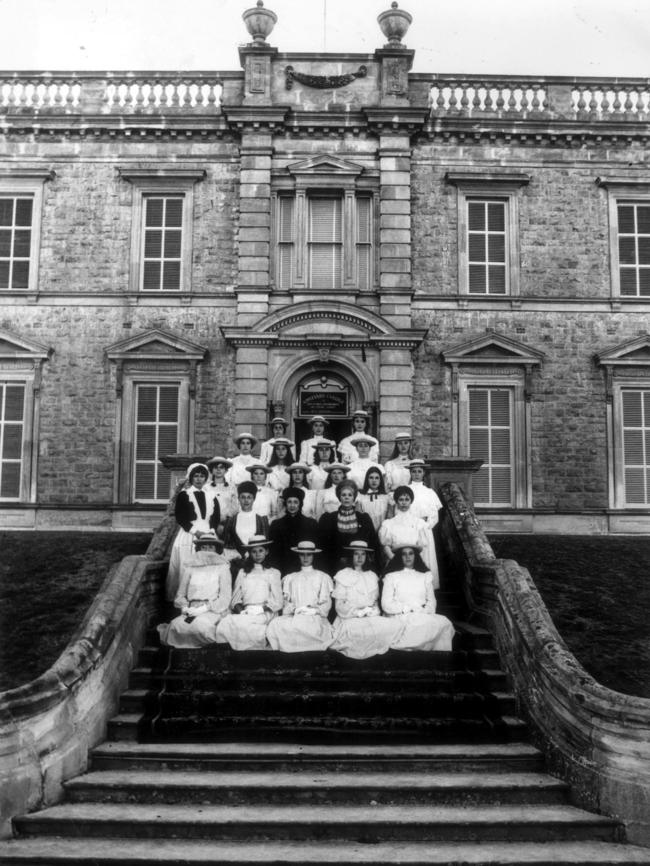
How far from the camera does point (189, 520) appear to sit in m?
10.6

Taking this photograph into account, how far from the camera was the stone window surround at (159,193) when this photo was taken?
19.2 meters

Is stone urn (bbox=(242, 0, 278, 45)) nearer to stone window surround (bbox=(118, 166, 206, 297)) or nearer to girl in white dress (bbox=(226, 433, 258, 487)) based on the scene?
stone window surround (bbox=(118, 166, 206, 297))

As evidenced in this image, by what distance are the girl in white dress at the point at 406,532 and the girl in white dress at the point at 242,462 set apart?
2.46 m

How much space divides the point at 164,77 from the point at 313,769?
15937mm

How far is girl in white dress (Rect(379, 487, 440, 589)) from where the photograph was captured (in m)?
10.5

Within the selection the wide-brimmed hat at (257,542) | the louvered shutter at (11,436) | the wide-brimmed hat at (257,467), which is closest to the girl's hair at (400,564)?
the wide-brimmed hat at (257,542)

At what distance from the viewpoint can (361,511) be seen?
35.4ft

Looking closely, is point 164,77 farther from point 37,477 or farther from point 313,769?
point 313,769

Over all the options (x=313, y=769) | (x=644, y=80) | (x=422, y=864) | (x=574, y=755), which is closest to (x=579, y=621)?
(x=574, y=755)

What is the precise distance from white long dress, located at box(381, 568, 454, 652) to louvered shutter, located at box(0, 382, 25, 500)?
11.5 metres

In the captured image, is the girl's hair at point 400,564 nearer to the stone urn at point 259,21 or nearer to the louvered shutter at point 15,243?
the louvered shutter at point 15,243

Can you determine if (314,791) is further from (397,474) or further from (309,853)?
(397,474)

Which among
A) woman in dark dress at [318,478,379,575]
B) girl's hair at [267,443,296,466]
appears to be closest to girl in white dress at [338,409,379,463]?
girl's hair at [267,443,296,466]

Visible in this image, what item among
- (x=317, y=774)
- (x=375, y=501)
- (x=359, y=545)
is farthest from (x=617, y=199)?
(x=317, y=774)
